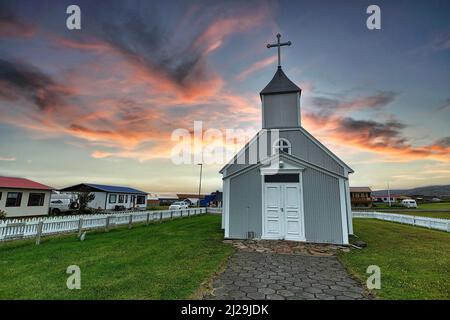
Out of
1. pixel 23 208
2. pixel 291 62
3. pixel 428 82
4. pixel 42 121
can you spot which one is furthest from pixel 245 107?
pixel 23 208

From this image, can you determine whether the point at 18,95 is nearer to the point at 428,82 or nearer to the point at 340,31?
the point at 340,31

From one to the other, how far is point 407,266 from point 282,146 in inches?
261

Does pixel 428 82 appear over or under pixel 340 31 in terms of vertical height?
under

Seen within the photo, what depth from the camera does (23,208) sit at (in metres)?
22.1

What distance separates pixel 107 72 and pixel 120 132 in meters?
5.23

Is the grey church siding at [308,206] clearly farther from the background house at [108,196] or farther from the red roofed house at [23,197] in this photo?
the background house at [108,196]

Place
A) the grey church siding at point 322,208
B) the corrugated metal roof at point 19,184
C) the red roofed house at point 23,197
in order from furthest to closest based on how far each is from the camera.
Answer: the corrugated metal roof at point 19,184, the red roofed house at point 23,197, the grey church siding at point 322,208

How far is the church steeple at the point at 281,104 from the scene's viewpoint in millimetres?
11648

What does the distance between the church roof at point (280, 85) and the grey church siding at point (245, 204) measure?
4700 mm

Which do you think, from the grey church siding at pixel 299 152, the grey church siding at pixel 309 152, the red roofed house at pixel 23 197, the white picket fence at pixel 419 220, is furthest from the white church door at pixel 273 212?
the red roofed house at pixel 23 197

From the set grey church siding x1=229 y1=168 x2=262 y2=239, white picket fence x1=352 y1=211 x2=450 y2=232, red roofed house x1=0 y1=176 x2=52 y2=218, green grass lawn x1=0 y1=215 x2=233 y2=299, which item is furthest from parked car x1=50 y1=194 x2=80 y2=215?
white picket fence x1=352 y1=211 x2=450 y2=232

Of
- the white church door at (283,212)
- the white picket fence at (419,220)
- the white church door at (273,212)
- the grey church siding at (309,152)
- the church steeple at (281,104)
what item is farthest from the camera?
the white picket fence at (419,220)

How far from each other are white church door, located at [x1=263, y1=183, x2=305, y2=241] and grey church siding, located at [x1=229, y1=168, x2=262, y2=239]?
0.37 m

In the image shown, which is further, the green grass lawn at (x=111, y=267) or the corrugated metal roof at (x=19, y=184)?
the corrugated metal roof at (x=19, y=184)
